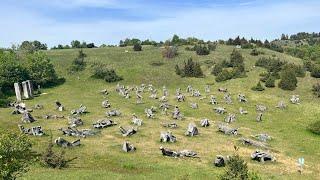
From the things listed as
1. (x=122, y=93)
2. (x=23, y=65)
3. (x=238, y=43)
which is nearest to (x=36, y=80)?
(x=23, y=65)

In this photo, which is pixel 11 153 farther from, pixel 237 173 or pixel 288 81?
pixel 288 81

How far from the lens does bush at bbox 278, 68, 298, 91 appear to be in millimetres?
90194

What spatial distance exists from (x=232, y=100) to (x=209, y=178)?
41.5m

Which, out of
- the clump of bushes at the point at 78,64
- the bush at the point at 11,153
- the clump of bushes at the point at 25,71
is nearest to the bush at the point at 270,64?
the clump of bushes at the point at 78,64

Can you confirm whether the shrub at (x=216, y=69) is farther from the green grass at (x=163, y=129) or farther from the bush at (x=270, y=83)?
the bush at (x=270, y=83)

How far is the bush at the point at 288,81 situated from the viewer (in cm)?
9019

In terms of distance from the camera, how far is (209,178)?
40938mm

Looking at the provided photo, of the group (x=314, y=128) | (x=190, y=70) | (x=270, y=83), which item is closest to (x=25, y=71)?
(x=190, y=70)

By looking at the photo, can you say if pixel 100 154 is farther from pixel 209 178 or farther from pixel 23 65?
pixel 23 65

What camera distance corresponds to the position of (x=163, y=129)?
58.6m

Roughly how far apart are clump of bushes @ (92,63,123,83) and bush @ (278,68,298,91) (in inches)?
1339

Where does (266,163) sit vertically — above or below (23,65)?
below

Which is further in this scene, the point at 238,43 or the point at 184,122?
the point at 238,43

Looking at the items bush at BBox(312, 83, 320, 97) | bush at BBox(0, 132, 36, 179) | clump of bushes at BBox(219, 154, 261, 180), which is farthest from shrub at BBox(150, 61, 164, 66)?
bush at BBox(0, 132, 36, 179)
